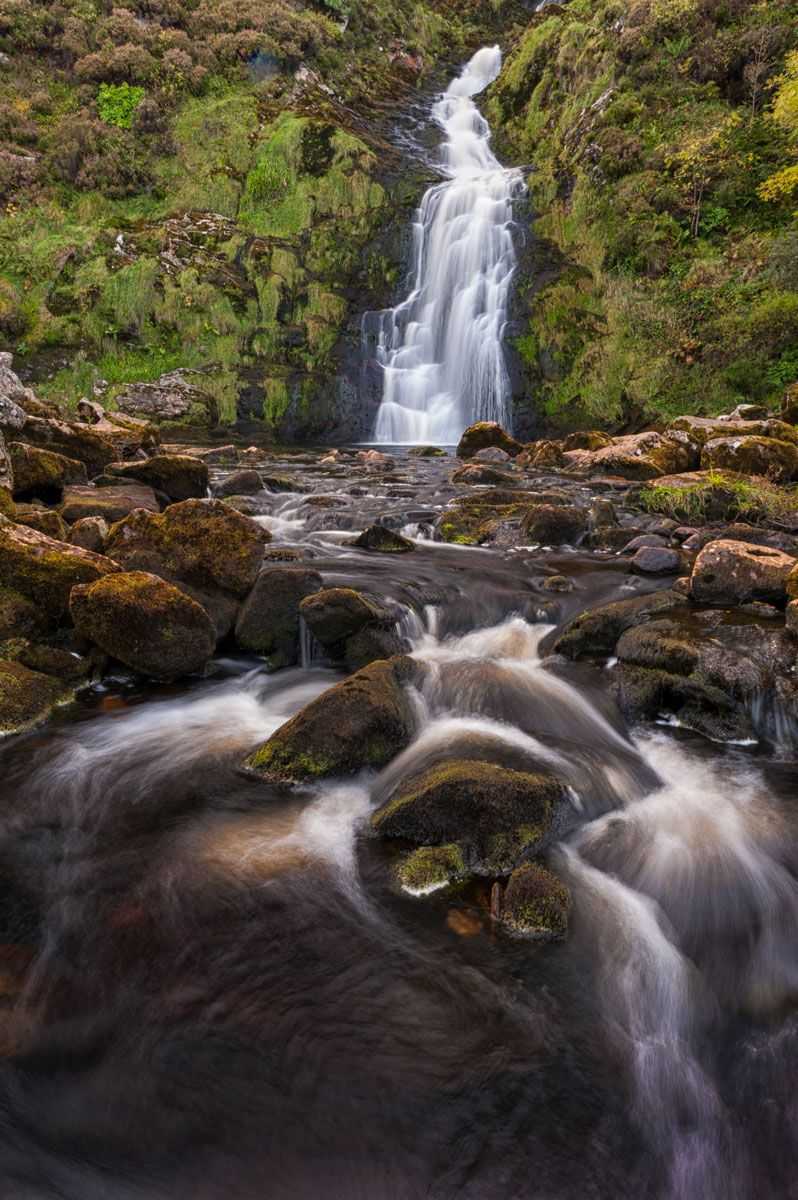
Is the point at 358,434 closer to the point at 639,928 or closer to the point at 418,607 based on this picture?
the point at 418,607

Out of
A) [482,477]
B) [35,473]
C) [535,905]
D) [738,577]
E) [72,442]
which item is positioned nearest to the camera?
[535,905]

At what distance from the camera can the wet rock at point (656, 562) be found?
271 inches

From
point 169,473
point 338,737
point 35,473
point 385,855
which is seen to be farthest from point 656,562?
point 35,473

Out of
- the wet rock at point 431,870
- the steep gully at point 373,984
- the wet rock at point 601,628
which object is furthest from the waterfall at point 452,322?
the wet rock at point 431,870

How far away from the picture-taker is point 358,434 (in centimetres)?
2108

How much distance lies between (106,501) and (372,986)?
252 inches

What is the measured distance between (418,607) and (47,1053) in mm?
4399

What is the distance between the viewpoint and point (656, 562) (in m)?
6.93

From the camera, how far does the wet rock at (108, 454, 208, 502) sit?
9055 mm

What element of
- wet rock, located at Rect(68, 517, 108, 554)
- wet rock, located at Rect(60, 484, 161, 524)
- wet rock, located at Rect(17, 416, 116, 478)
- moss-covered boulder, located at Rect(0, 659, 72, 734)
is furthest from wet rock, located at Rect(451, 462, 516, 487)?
moss-covered boulder, located at Rect(0, 659, 72, 734)

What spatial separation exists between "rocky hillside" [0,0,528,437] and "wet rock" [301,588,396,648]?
17.1m

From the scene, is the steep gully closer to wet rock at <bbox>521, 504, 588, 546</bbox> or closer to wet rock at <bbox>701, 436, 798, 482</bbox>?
wet rock at <bbox>521, 504, 588, 546</bbox>

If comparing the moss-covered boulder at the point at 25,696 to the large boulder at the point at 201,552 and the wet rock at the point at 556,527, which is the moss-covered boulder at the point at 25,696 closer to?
the large boulder at the point at 201,552

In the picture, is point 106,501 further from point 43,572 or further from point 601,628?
point 601,628
